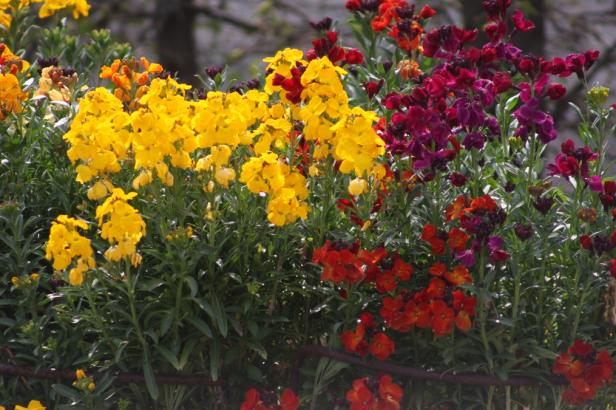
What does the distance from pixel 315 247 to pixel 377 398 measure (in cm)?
50

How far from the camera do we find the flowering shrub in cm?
316

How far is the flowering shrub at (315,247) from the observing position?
3.16m

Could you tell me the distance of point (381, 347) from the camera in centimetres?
335

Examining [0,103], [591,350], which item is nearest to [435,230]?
[591,350]

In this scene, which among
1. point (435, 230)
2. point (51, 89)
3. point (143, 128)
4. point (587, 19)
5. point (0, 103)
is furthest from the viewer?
point (587, 19)

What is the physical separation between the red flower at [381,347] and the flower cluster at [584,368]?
0.48m

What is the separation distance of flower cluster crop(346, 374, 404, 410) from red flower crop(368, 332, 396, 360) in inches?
2.5

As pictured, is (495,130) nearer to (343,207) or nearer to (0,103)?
(343,207)

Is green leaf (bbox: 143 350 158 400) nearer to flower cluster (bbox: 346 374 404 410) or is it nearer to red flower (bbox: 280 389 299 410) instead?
red flower (bbox: 280 389 299 410)

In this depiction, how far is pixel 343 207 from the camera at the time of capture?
11.0 feet

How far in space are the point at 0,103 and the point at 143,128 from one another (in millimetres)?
784

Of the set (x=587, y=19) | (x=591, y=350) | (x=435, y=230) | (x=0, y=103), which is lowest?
(x=591, y=350)

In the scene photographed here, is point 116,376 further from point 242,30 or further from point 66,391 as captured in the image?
point 242,30

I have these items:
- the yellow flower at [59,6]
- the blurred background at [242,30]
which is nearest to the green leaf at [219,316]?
the yellow flower at [59,6]
